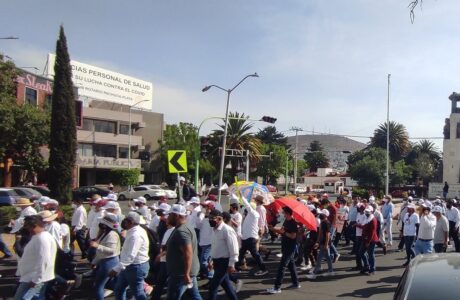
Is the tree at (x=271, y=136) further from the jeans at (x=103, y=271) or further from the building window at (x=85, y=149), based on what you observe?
the jeans at (x=103, y=271)

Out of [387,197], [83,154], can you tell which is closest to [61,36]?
[387,197]

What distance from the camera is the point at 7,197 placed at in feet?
77.4

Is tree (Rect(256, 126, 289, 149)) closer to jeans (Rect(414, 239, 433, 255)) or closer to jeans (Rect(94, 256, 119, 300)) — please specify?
jeans (Rect(414, 239, 433, 255))

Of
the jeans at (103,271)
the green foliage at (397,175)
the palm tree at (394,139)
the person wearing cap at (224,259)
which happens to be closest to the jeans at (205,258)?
the person wearing cap at (224,259)

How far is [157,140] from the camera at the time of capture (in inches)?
2606

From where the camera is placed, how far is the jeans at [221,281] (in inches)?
302

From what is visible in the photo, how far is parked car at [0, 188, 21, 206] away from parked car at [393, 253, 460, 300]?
21353mm

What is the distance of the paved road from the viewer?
31.0ft

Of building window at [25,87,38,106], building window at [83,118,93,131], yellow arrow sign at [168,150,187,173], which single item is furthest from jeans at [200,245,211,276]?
building window at [83,118,93,131]

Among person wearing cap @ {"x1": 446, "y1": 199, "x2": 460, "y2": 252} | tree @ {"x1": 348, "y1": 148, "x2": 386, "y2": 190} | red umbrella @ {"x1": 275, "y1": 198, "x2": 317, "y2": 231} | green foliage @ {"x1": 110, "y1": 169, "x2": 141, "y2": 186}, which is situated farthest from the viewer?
tree @ {"x1": 348, "y1": 148, "x2": 386, "y2": 190}

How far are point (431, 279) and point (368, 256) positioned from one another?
734cm

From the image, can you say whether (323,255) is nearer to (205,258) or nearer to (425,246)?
(425,246)

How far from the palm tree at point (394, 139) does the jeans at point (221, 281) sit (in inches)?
3438

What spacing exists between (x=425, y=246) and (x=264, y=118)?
20336 millimetres
